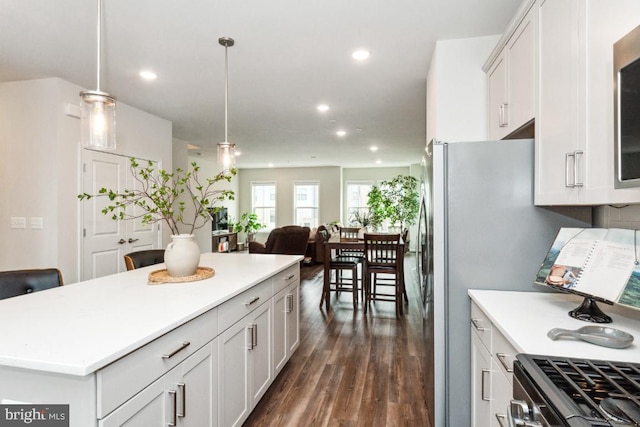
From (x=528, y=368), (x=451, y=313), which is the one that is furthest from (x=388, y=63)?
(x=528, y=368)

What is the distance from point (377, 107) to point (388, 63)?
1.30m

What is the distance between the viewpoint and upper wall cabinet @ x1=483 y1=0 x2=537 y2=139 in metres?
1.80

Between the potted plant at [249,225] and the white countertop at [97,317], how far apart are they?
8039mm

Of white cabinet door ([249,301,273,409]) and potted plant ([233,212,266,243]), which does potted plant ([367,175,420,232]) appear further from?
white cabinet door ([249,301,273,409])

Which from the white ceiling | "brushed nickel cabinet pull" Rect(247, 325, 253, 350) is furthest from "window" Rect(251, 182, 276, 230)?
"brushed nickel cabinet pull" Rect(247, 325, 253, 350)

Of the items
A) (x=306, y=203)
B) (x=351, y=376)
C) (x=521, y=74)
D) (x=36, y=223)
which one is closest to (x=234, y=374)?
(x=351, y=376)

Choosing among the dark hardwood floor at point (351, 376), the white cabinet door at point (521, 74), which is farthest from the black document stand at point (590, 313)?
the dark hardwood floor at point (351, 376)

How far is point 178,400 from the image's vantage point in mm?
1304

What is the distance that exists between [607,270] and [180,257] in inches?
79.9

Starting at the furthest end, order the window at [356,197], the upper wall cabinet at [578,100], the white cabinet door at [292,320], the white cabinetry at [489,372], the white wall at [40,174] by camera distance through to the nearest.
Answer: the window at [356,197], the white wall at [40,174], the white cabinet door at [292,320], the white cabinetry at [489,372], the upper wall cabinet at [578,100]

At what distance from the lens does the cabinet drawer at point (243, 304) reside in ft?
5.50

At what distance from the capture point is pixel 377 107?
168 inches

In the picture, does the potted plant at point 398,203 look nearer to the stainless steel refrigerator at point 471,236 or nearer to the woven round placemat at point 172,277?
the stainless steel refrigerator at point 471,236

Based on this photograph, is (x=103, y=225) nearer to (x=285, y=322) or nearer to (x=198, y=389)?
(x=285, y=322)
